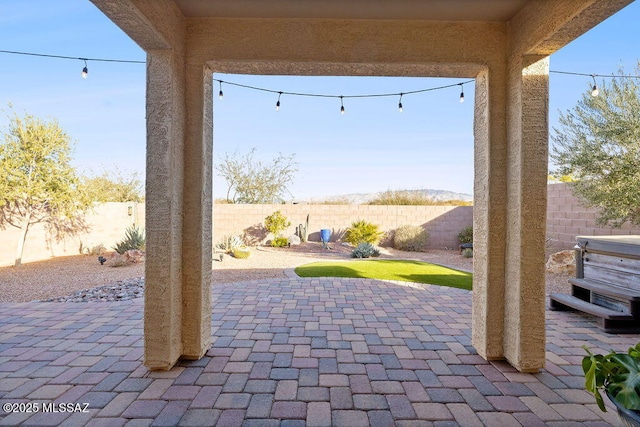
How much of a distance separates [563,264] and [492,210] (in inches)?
236

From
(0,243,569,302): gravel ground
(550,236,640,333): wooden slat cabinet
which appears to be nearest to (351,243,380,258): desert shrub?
(0,243,569,302): gravel ground

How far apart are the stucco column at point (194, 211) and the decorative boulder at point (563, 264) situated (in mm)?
7757

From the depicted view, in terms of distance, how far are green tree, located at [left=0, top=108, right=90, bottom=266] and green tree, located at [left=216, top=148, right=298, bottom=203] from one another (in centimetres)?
920

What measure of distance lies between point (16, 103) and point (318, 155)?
1697cm

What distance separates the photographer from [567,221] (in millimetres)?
8430

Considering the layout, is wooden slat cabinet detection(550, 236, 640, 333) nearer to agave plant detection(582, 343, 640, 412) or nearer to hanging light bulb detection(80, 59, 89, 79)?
agave plant detection(582, 343, 640, 412)

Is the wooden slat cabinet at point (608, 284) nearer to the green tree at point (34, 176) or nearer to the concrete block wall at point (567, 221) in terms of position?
the concrete block wall at point (567, 221)

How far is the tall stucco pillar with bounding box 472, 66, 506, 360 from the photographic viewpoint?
2.84 m

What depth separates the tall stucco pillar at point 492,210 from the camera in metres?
2.84

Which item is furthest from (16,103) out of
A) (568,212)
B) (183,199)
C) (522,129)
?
(568,212)

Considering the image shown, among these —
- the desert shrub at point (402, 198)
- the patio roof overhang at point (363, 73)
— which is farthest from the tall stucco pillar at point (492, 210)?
the desert shrub at point (402, 198)

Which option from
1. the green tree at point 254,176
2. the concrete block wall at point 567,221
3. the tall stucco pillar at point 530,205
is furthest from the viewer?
the green tree at point 254,176

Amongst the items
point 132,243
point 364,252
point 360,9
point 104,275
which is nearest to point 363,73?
point 360,9

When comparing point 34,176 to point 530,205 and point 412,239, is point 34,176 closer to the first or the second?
point 530,205
